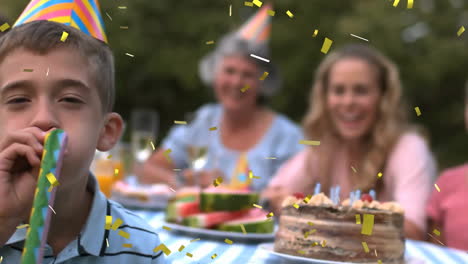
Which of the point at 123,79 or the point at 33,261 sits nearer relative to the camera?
the point at 33,261

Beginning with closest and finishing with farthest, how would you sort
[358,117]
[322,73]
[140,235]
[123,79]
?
[140,235] → [358,117] → [322,73] → [123,79]

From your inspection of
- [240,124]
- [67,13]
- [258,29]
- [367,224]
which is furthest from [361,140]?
[67,13]

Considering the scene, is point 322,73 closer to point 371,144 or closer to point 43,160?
point 371,144

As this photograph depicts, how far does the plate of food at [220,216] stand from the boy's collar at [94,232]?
0.59 m

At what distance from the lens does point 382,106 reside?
3.29 meters

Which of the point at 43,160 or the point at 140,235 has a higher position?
the point at 43,160

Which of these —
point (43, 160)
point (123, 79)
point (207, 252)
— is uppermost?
point (123, 79)

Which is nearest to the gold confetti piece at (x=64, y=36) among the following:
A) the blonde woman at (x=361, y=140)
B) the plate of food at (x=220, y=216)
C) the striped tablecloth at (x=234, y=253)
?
the striped tablecloth at (x=234, y=253)

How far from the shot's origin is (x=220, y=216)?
215 cm

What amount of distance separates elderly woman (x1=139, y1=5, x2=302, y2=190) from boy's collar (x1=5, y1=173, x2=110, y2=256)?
246cm

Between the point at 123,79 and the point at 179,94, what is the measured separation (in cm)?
119

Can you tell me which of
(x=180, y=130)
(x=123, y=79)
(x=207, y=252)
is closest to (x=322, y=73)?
(x=180, y=130)

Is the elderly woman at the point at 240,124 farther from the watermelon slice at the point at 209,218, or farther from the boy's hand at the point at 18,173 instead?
the boy's hand at the point at 18,173

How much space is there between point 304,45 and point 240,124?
680cm
